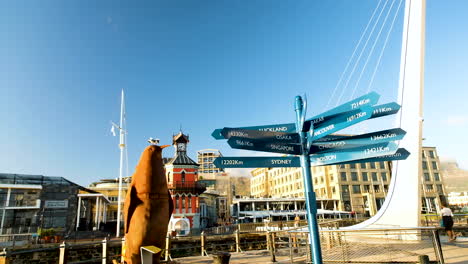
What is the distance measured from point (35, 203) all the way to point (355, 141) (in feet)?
122

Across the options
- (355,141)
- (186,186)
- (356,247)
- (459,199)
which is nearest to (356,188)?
(186,186)

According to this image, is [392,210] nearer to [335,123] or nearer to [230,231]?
[335,123]

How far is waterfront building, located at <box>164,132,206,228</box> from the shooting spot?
107ft

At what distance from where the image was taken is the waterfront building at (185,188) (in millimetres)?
32656

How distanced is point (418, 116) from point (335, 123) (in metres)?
8.47

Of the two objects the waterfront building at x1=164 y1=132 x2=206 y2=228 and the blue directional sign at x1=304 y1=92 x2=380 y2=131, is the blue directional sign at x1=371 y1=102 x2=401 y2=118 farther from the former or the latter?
the waterfront building at x1=164 y1=132 x2=206 y2=228

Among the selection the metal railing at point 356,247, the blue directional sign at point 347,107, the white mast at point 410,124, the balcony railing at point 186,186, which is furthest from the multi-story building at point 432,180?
the blue directional sign at point 347,107

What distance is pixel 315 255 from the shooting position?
13.0ft

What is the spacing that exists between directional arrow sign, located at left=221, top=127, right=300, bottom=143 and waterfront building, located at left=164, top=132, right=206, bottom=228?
2981 cm

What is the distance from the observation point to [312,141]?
177 inches

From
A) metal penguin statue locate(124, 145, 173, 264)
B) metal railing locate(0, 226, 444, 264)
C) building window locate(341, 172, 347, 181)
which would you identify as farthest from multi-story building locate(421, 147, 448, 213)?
metal penguin statue locate(124, 145, 173, 264)

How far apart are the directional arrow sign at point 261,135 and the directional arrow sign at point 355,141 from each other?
0.39 meters

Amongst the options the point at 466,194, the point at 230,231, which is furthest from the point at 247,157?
the point at 466,194

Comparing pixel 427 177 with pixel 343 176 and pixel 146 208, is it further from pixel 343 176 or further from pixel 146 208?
pixel 146 208
